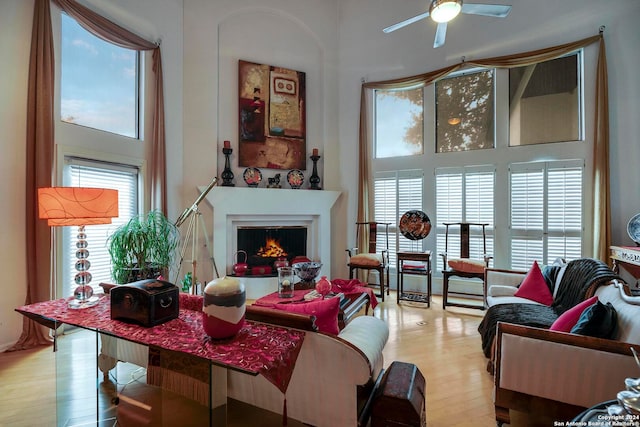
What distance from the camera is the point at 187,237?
4.56m

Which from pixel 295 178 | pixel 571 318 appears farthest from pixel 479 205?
pixel 571 318

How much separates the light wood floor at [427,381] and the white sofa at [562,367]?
281mm

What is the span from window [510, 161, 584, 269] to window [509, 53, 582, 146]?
16.6 inches

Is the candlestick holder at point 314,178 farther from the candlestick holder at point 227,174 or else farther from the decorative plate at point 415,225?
the decorative plate at point 415,225

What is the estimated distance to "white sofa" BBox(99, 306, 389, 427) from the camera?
1.50m

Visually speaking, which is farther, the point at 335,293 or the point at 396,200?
the point at 396,200

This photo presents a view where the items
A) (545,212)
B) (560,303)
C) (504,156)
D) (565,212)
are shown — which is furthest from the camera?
(504,156)

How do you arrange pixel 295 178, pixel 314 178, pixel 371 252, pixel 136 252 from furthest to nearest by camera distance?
1. pixel 314 178
2. pixel 295 178
3. pixel 371 252
4. pixel 136 252

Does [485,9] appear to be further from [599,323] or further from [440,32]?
[599,323]

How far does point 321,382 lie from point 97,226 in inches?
136

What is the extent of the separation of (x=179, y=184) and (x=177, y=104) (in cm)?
117

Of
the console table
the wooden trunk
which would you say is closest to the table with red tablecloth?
the console table

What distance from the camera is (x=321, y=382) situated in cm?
157

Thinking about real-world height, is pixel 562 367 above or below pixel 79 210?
below
